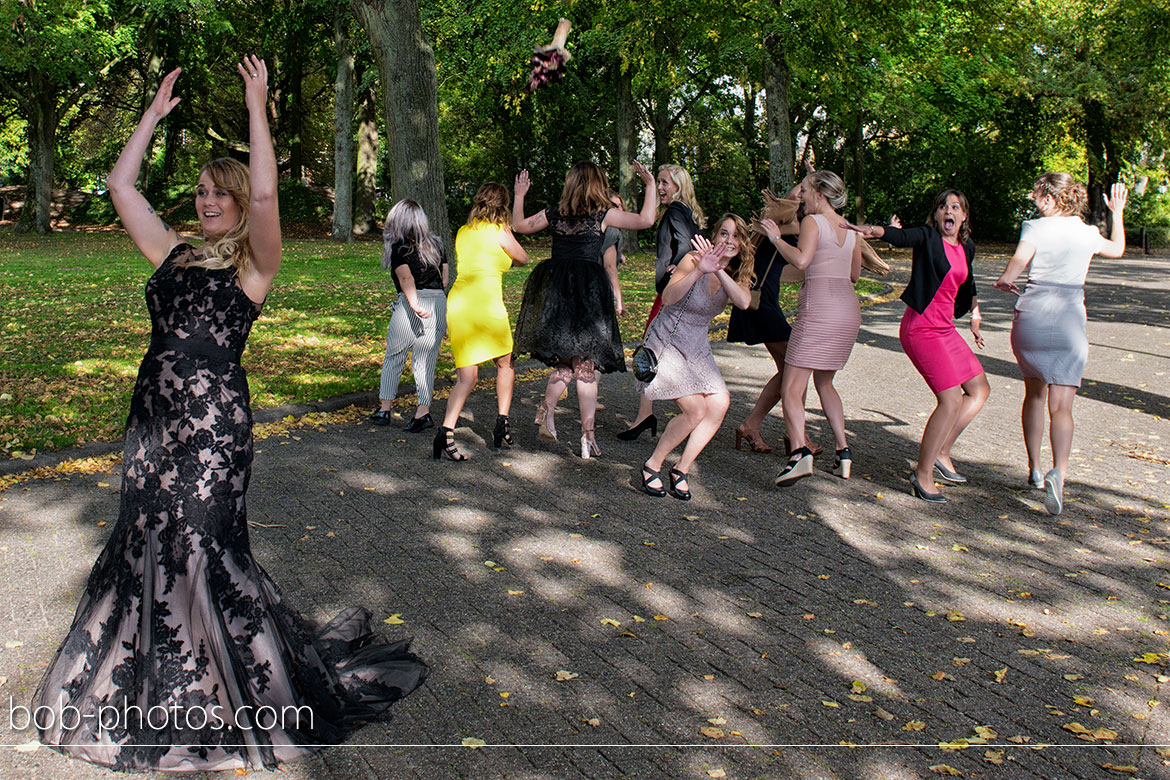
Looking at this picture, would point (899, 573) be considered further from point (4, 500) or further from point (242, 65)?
point (4, 500)

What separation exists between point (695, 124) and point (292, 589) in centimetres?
3583

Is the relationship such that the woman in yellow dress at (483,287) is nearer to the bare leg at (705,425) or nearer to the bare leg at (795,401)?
the bare leg at (705,425)

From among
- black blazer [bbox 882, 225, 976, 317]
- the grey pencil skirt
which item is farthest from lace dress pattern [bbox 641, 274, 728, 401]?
the grey pencil skirt

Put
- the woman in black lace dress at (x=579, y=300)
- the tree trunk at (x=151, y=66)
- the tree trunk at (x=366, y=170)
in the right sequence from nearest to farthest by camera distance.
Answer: the woman in black lace dress at (x=579, y=300), the tree trunk at (x=151, y=66), the tree trunk at (x=366, y=170)

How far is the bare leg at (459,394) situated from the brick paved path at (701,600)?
1.22 ft

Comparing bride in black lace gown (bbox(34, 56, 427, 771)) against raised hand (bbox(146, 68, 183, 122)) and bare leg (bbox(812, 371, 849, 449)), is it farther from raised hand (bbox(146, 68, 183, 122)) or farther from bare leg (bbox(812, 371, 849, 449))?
bare leg (bbox(812, 371, 849, 449))

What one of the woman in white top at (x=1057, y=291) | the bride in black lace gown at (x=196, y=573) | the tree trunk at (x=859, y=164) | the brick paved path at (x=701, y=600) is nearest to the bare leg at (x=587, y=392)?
the brick paved path at (x=701, y=600)

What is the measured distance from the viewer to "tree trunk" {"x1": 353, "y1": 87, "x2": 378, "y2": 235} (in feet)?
119

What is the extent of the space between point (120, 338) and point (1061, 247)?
1014 centimetres

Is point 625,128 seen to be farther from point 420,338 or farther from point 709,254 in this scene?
point 709,254

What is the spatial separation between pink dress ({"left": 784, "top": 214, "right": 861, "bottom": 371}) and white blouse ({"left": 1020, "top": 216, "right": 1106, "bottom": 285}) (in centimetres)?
123

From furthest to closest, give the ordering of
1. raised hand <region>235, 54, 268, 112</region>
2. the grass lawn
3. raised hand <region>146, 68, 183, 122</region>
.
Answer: the grass lawn < raised hand <region>146, 68, 183, 122</region> < raised hand <region>235, 54, 268, 112</region>

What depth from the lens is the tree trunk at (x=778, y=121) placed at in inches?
865

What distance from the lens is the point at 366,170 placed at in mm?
36594
